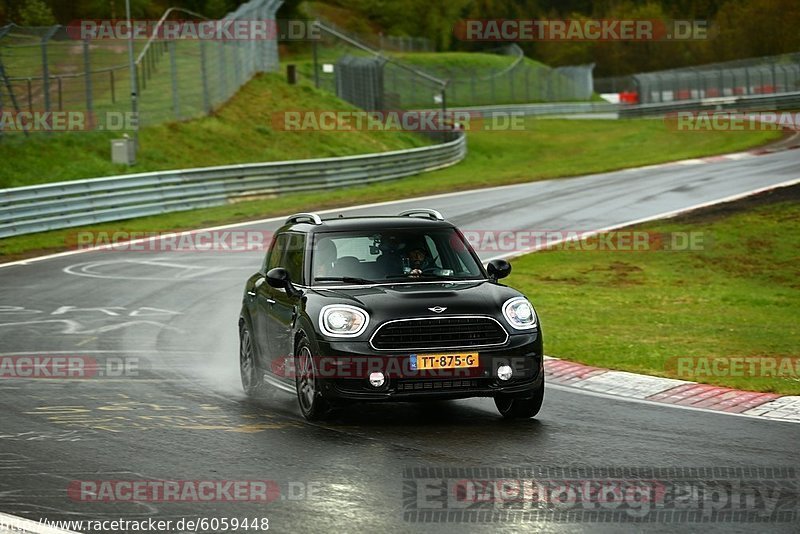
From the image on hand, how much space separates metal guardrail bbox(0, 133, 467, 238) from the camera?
2631cm

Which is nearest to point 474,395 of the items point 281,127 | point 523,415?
point 523,415

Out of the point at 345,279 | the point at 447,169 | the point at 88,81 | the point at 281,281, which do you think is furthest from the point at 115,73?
the point at 345,279

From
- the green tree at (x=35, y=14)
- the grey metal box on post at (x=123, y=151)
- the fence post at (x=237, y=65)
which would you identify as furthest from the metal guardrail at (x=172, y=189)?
the green tree at (x=35, y=14)

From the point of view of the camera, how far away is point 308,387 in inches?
379

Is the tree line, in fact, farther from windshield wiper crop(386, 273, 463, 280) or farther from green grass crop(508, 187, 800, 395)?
windshield wiper crop(386, 273, 463, 280)

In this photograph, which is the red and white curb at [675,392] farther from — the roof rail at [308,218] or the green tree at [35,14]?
the green tree at [35,14]

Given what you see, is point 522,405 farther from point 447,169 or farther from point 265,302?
point 447,169

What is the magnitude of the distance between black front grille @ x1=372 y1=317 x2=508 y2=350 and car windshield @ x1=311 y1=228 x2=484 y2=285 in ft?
3.43

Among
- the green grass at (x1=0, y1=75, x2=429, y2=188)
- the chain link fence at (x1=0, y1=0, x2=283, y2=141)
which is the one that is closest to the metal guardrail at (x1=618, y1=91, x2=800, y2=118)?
the green grass at (x1=0, y1=75, x2=429, y2=188)

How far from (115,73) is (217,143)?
5112mm

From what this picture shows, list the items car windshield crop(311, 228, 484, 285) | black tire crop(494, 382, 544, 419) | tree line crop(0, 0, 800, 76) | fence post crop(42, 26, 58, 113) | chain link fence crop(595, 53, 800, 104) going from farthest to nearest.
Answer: tree line crop(0, 0, 800, 76) → chain link fence crop(595, 53, 800, 104) → fence post crop(42, 26, 58, 113) → car windshield crop(311, 228, 484, 285) → black tire crop(494, 382, 544, 419)

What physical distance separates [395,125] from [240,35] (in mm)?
9368

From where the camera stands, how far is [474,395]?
9227mm

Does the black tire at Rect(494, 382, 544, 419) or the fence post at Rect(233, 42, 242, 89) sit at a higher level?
the fence post at Rect(233, 42, 242, 89)
